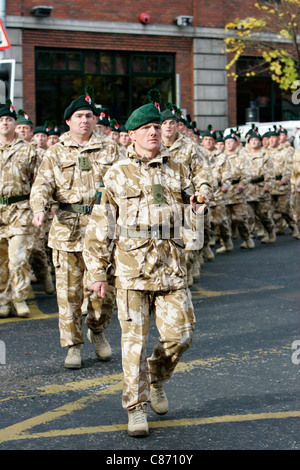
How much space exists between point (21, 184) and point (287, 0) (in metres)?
15.4

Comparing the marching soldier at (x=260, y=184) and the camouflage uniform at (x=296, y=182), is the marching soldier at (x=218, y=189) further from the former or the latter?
the camouflage uniform at (x=296, y=182)


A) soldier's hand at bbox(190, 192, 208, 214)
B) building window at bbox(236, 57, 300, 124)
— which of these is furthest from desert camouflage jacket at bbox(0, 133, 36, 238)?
building window at bbox(236, 57, 300, 124)

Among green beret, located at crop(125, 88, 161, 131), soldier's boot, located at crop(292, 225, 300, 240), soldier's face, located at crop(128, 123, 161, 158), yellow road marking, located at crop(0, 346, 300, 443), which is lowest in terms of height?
yellow road marking, located at crop(0, 346, 300, 443)

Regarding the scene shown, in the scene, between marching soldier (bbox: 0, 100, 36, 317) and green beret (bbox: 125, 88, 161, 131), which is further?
marching soldier (bbox: 0, 100, 36, 317)

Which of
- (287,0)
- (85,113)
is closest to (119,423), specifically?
(85,113)

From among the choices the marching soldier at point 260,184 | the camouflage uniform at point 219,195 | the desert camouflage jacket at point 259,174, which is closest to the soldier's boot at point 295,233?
the marching soldier at point 260,184

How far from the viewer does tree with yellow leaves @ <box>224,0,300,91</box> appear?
2192 centimetres

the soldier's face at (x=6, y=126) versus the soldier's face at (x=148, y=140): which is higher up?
the soldier's face at (x=6, y=126)

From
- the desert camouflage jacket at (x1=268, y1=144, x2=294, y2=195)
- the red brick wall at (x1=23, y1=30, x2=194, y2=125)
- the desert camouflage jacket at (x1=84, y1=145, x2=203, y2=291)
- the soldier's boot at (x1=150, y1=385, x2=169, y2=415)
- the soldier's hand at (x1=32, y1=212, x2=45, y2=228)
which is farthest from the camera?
the red brick wall at (x1=23, y1=30, x2=194, y2=125)

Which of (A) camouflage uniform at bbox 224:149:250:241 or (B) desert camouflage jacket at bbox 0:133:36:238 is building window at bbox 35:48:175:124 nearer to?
(A) camouflage uniform at bbox 224:149:250:241

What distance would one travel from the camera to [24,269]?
343 inches

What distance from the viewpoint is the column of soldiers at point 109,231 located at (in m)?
5.04

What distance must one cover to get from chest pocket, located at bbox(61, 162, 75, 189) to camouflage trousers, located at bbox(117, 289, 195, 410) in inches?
75.9

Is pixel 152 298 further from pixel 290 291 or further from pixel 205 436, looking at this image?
pixel 290 291
